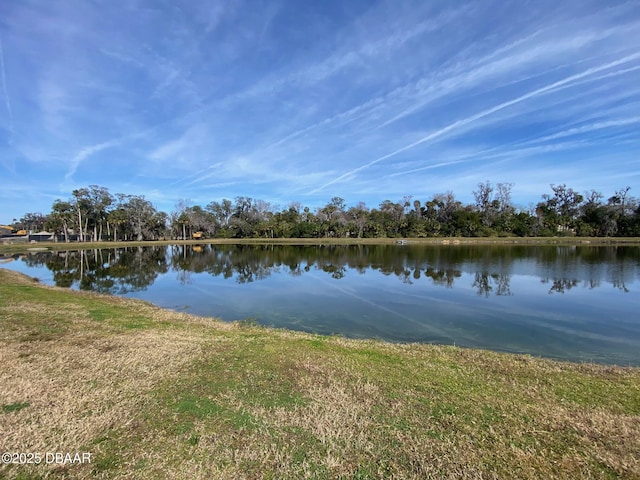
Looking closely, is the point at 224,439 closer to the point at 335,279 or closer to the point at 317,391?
the point at 317,391

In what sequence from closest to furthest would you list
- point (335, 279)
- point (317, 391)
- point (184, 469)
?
point (184, 469) < point (317, 391) < point (335, 279)

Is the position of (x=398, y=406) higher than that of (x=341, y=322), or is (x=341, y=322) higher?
(x=398, y=406)

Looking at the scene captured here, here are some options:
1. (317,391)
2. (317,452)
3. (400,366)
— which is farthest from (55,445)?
(400,366)

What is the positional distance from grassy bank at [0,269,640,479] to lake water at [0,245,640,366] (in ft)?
11.0

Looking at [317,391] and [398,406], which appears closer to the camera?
[398,406]

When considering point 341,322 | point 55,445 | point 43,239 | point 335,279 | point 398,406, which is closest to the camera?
point 55,445

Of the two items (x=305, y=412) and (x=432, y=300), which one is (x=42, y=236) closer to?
(x=432, y=300)

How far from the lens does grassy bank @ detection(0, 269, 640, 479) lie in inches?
131

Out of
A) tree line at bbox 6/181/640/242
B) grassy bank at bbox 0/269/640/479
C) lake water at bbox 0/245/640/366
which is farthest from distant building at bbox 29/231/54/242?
grassy bank at bbox 0/269/640/479

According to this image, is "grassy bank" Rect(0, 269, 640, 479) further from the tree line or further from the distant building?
the distant building

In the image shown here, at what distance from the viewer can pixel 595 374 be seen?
6.34m

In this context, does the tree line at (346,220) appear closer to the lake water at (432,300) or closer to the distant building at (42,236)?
the distant building at (42,236)

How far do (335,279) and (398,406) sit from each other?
58.0ft

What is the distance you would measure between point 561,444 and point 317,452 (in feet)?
8.97
